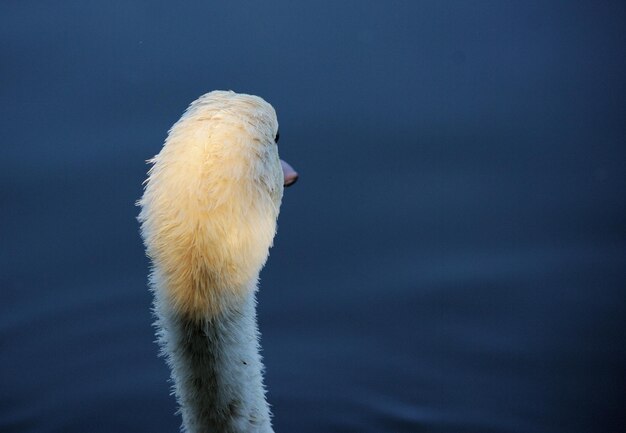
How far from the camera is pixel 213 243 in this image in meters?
4.07

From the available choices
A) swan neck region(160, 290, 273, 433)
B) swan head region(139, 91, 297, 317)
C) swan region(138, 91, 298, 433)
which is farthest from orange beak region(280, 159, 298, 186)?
swan neck region(160, 290, 273, 433)

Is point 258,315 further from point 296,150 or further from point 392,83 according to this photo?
point 392,83

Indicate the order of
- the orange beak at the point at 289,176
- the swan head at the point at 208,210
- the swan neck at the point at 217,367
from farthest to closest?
1. the orange beak at the point at 289,176
2. the swan neck at the point at 217,367
3. the swan head at the point at 208,210

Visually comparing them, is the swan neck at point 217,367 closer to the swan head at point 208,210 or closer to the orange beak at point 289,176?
the swan head at point 208,210

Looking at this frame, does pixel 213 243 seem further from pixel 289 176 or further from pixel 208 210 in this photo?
pixel 289 176

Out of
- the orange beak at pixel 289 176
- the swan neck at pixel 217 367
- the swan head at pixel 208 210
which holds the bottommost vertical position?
the swan neck at pixel 217 367

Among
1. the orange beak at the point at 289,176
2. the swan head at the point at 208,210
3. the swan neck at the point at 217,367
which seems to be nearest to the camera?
the swan head at the point at 208,210

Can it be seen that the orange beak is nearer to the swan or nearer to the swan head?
the swan

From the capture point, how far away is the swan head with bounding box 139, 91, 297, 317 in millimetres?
4039

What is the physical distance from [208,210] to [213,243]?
15cm

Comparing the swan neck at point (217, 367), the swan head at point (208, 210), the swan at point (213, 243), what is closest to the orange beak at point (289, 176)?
the swan at point (213, 243)

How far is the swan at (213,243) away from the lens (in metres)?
4.05

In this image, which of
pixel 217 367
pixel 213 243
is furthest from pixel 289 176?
pixel 217 367

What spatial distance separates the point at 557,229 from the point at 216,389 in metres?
3.71
